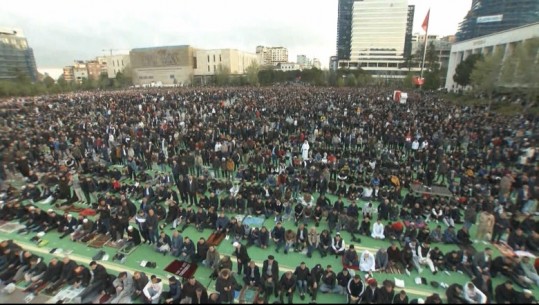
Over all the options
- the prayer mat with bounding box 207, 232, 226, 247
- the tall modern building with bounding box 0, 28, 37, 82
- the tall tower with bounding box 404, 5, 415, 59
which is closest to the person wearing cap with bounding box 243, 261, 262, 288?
the prayer mat with bounding box 207, 232, 226, 247

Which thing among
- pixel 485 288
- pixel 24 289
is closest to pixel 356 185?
pixel 485 288

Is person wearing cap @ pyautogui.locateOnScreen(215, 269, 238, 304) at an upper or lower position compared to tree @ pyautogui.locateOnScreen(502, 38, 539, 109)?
lower

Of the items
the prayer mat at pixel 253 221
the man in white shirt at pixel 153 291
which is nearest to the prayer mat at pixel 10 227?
the man in white shirt at pixel 153 291

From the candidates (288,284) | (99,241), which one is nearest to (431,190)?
(288,284)

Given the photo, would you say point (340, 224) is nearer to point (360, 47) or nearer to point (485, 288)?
point (485, 288)

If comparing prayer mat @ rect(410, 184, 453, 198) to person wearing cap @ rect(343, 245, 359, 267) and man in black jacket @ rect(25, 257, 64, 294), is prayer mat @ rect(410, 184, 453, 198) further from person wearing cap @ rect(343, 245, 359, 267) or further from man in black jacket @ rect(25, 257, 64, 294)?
man in black jacket @ rect(25, 257, 64, 294)
